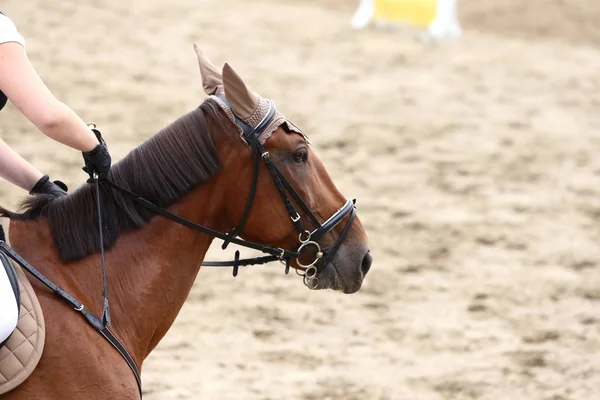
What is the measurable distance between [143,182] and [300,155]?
0.59m

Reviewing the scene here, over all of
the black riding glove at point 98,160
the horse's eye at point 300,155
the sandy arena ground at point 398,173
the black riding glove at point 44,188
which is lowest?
the sandy arena ground at point 398,173

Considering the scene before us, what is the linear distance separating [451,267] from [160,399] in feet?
9.51

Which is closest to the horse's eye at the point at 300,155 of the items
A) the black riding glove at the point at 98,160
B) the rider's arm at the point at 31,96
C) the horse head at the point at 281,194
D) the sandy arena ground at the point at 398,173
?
the horse head at the point at 281,194

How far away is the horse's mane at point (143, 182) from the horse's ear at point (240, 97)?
84 millimetres

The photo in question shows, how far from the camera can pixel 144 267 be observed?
3273 mm

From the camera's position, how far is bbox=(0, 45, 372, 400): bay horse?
3.15m

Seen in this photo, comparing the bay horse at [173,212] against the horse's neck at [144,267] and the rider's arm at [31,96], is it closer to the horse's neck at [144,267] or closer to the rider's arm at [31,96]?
the horse's neck at [144,267]

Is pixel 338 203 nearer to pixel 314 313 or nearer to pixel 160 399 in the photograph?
pixel 160 399

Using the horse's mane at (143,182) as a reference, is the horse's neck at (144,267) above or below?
below

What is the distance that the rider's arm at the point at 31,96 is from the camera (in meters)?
2.79

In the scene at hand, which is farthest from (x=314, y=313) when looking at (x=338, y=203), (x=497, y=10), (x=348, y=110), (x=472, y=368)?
(x=497, y=10)

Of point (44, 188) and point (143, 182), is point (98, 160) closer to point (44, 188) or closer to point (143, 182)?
point (143, 182)

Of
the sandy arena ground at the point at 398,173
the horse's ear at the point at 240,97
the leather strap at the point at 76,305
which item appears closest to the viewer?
the leather strap at the point at 76,305

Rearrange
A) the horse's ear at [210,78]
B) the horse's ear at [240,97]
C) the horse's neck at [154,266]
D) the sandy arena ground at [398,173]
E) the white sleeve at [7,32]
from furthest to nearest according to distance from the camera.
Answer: the sandy arena ground at [398,173]
the horse's ear at [210,78]
the horse's neck at [154,266]
the horse's ear at [240,97]
the white sleeve at [7,32]
